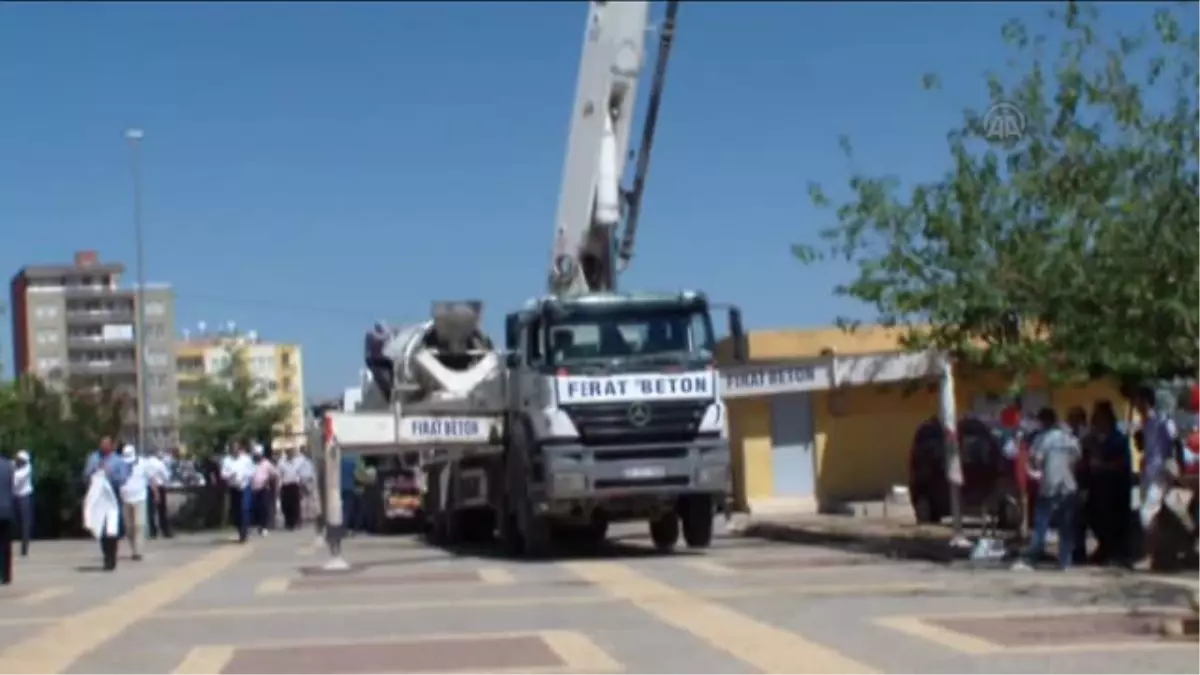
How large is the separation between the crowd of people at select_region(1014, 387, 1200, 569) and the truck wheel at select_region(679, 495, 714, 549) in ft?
15.2

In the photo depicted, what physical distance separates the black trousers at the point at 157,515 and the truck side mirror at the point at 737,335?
16.5 meters

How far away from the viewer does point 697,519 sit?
81.4 feet

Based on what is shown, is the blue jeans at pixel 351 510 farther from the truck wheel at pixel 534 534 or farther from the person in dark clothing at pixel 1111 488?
the person in dark clothing at pixel 1111 488

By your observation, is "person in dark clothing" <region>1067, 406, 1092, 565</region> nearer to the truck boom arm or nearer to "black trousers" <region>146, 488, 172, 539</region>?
the truck boom arm

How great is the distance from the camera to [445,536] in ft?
100

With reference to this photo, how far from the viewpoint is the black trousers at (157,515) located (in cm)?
3769

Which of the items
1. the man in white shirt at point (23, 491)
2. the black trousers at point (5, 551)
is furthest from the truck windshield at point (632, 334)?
the man in white shirt at point (23, 491)

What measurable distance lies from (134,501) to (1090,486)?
1325 centimetres

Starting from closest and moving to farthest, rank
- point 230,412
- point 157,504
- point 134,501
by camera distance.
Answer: point 134,501 → point 157,504 → point 230,412

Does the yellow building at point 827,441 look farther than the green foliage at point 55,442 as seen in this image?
No

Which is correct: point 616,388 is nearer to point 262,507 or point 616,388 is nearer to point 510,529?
point 510,529

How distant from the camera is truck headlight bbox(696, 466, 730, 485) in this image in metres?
23.4

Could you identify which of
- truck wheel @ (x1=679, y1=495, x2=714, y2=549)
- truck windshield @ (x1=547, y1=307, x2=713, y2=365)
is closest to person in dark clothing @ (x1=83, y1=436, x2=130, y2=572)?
truck windshield @ (x1=547, y1=307, x2=713, y2=365)

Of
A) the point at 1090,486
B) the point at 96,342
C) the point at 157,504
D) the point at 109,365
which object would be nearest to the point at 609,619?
the point at 1090,486
